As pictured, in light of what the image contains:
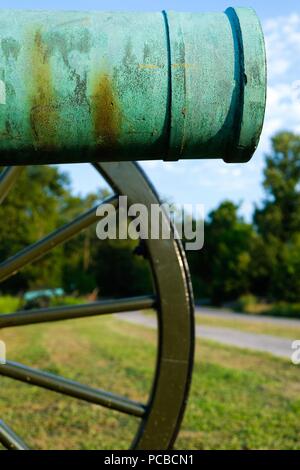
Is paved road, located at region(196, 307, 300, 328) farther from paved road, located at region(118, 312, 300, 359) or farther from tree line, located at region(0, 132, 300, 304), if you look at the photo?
tree line, located at region(0, 132, 300, 304)

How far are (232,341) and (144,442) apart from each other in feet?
34.5

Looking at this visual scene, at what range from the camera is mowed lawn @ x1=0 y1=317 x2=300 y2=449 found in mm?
4609

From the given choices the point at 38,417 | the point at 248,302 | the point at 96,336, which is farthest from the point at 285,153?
the point at 38,417

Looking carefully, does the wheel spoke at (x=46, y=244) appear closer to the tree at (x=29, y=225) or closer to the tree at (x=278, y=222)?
the tree at (x=29, y=225)

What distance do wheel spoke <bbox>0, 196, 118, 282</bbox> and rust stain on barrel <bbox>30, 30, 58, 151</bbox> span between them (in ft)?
4.67

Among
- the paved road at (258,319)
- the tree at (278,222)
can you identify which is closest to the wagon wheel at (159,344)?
the paved road at (258,319)

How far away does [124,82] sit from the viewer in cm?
134

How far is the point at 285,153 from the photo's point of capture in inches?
1500

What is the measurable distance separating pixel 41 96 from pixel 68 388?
172cm

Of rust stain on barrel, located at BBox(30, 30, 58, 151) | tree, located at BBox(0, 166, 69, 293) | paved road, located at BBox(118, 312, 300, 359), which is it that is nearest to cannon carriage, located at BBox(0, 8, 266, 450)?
rust stain on barrel, located at BBox(30, 30, 58, 151)

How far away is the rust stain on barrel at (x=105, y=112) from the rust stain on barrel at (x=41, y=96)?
0.30 feet

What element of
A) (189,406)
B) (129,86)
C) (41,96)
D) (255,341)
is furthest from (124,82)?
(255,341)

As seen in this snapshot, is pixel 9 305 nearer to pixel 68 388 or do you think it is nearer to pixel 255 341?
pixel 255 341

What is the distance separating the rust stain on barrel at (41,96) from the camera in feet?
4.29
